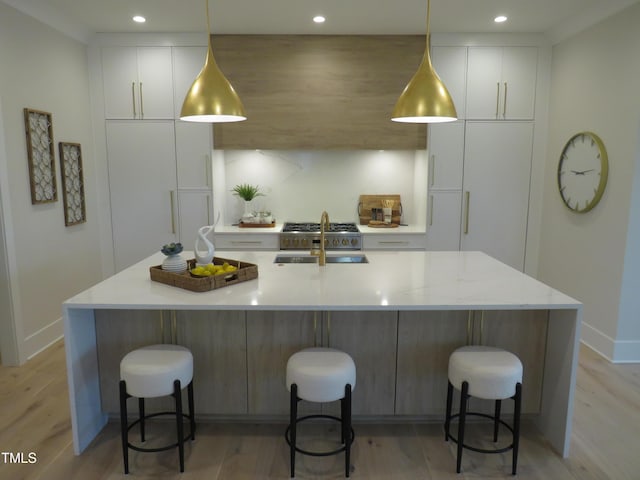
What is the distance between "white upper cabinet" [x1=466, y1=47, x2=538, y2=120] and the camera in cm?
436

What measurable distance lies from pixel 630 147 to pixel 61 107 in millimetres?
4391

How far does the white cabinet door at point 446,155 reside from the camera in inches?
175

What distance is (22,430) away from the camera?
103 inches

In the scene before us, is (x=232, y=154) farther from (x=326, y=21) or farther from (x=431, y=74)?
(x=431, y=74)

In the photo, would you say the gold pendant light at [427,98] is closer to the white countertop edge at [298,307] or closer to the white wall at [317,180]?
the white countertop edge at [298,307]

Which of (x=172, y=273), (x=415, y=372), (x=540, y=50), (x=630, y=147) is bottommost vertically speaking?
(x=415, y=372)

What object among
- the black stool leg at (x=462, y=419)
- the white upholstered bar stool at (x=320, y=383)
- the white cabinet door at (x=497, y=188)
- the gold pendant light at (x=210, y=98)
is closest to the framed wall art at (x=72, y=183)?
the gold pendant light at (x=210, y=98)

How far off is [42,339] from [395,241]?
3.11m

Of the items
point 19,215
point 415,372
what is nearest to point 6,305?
point 19,215

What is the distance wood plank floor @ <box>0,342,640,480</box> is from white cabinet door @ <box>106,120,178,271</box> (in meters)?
1.94

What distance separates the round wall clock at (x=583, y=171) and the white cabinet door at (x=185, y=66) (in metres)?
3.36

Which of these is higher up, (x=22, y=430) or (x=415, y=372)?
(x=415, y=372)

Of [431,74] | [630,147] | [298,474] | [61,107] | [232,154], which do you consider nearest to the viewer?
[298,474]

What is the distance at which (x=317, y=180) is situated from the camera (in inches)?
197
